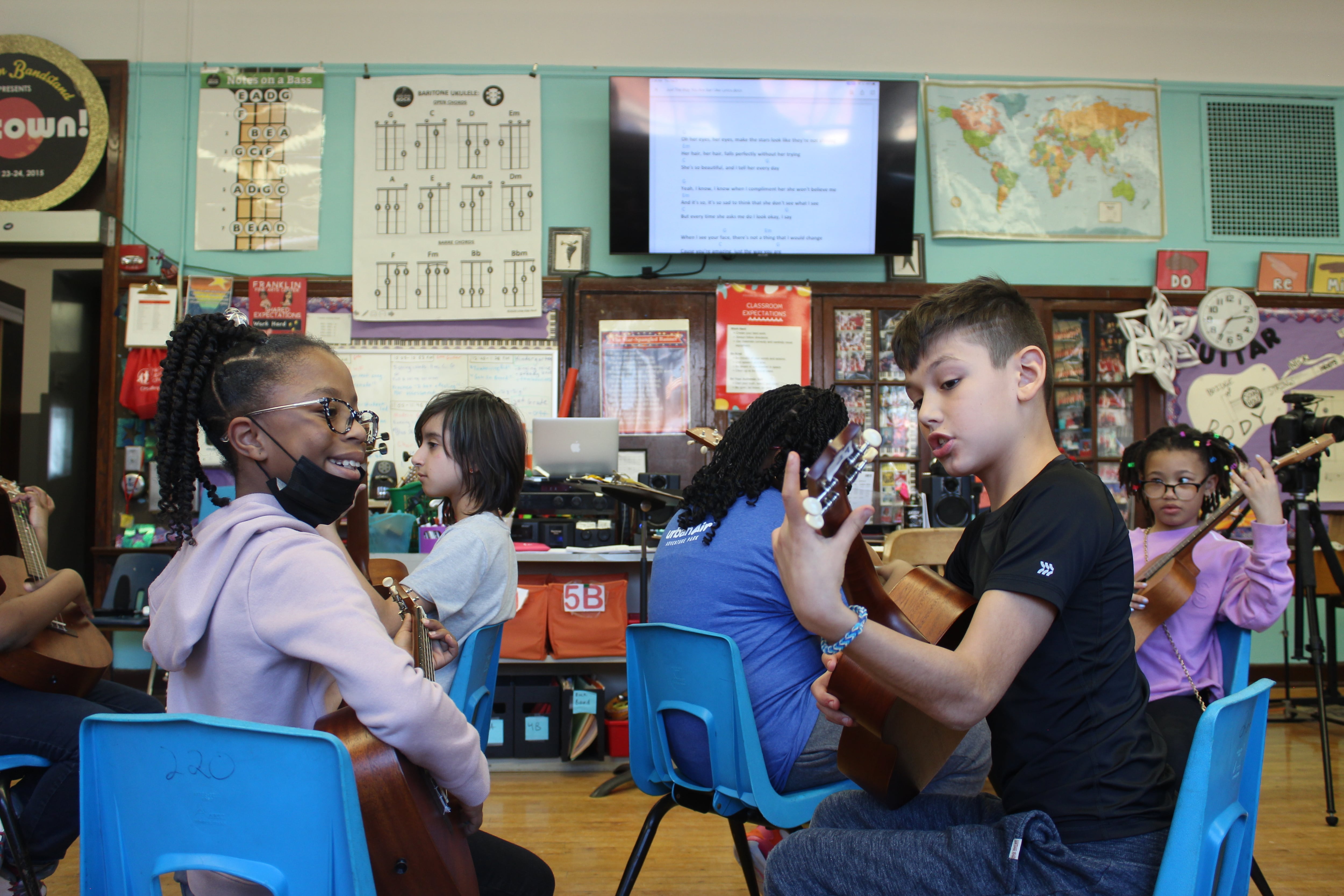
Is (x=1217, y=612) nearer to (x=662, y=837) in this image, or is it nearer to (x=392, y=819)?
(x=662, y=837)

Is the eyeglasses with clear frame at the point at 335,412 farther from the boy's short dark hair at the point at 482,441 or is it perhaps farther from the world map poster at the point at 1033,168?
the world map poster at the point at 1033,168

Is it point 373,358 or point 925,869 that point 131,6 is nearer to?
point 373,358

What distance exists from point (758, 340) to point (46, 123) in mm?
3953

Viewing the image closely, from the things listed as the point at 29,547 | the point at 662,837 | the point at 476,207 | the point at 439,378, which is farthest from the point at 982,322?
the point at 476,207

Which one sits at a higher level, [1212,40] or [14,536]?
[1212,40]

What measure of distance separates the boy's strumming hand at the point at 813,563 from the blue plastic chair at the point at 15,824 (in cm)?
176

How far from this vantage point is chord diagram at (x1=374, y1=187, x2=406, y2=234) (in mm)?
4539

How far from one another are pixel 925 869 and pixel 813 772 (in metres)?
0.53

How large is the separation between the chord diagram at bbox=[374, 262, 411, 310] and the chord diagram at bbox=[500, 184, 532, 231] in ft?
1.92

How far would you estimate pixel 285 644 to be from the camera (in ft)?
3.28

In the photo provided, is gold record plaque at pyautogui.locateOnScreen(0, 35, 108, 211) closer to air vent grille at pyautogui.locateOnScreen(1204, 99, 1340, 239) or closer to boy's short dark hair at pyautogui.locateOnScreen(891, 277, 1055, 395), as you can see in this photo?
boy's short dark hair at pyautogui.locateOnScreen(891, 277, 1055, 395)

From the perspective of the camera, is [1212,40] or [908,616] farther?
[1212,40]

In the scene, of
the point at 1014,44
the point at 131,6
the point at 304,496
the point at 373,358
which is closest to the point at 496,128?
the point at 373,358

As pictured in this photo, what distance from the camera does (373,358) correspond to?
14.8 feet
